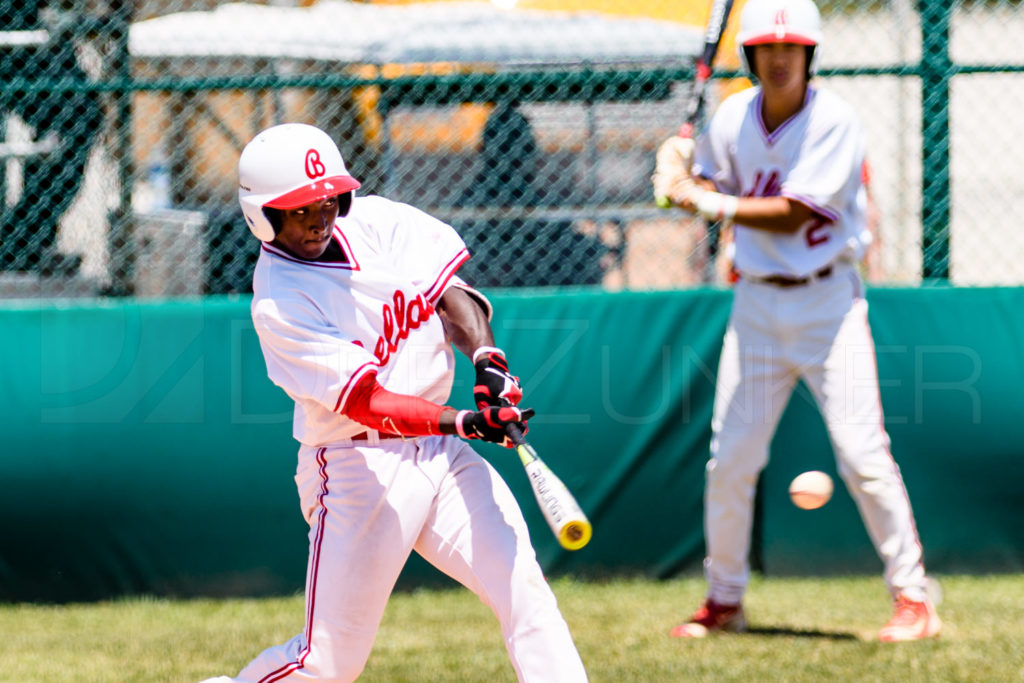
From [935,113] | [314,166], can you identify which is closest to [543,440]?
[935,113]

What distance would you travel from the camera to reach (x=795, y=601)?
16.5ft

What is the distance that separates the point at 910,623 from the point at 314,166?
8.74 feet

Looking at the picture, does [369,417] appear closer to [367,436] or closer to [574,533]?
[367,436]

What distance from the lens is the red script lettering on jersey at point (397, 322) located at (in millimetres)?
3148

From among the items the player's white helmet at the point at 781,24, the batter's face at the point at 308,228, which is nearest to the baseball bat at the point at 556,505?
the batter's face at the point at 308,228

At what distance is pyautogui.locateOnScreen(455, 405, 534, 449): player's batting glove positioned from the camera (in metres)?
2.82

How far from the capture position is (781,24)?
4.37m

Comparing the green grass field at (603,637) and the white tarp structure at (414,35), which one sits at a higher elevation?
the white tarp structure at (414,35)

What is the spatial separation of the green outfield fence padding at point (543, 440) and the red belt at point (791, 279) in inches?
32.0

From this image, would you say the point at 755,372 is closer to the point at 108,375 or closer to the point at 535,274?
the point at 535,274

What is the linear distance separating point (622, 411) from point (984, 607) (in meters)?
1.58

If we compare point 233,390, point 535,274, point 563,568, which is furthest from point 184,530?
point 535,274

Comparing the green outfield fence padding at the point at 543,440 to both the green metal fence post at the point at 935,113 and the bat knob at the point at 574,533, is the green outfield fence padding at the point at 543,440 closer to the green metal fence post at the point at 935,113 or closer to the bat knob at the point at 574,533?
the green metal fence post at the point at 935,113

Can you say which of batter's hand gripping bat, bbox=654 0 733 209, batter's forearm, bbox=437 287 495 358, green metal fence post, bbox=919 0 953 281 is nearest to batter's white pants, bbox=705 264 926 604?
batter's hand gripping bat, bbox=654 0 733 209
